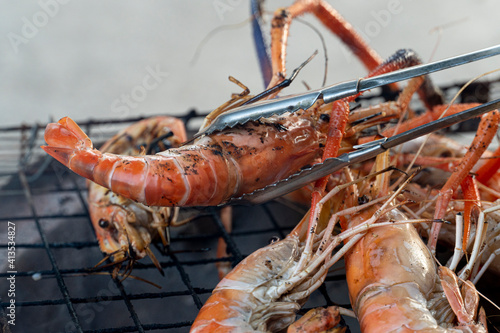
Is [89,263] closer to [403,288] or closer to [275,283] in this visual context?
[275,283]

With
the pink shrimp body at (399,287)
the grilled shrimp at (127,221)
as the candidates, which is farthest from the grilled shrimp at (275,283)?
the grilled shrimp at (127,221)

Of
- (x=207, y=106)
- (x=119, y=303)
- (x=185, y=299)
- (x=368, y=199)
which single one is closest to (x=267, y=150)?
(x=368, y=199)

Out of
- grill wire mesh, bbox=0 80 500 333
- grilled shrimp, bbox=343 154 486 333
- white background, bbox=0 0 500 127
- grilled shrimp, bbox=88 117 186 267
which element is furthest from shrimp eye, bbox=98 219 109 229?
white background, bbox=0 0 500 127

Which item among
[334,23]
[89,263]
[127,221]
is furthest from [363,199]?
[334,23]

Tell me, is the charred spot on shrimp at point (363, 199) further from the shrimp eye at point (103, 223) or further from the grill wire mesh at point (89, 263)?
the shrimp eye at point (103, 223)

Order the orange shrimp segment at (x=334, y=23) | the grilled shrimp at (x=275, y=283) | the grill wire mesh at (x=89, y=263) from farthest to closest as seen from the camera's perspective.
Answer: the orange shrimp segment at (x=334, y=23)
the grill wire mesh at (x=89, y=263)
the grilled shrimp at (x=275, y=283)

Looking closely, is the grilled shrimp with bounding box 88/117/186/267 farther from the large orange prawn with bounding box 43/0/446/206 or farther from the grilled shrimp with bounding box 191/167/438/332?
the grilled shrimp with bounding box 191/167/438/332
